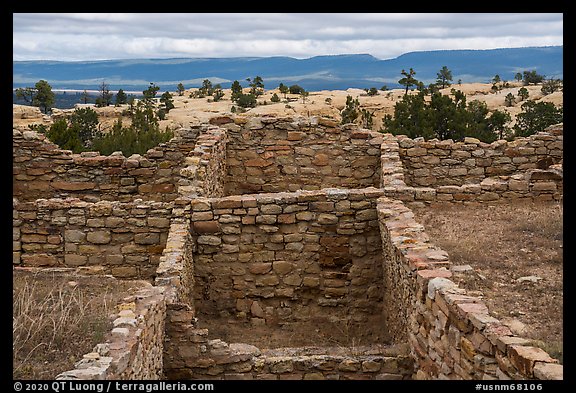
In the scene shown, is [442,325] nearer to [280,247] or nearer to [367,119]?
[280,247]

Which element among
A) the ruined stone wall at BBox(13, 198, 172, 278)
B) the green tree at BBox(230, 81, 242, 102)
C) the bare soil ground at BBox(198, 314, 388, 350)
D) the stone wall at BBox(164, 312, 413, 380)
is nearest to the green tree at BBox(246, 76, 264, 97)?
the green tree at BBox(230, 81, 242, 102)

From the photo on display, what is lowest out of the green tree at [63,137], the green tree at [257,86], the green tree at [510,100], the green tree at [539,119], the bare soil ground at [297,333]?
the bare soil ground at [297,333]

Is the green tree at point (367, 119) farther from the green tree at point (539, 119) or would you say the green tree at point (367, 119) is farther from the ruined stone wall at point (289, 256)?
the ruined stone wall at point (289, 256)

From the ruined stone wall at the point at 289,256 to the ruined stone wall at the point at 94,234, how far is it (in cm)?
79

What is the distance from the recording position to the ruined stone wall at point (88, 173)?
1358cm

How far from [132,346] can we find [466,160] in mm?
9452

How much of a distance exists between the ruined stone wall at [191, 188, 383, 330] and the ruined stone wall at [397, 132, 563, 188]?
382 centimetres

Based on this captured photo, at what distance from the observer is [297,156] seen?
543 inches

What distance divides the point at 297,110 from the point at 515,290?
38006 millimetres

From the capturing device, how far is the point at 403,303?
7.78 meters

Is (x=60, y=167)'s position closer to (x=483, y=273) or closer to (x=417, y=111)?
(x=483, y=273)

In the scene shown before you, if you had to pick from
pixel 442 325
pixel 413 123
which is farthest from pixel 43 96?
pixel 442 325

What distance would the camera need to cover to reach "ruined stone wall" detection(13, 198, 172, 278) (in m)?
9.74

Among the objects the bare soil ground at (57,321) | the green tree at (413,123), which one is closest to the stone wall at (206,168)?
the bare soil ground at (57,321)
